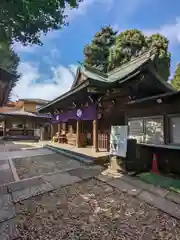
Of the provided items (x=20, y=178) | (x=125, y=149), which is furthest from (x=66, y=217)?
(x=125, y=149)

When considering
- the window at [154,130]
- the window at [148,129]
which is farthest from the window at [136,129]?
the window at [154,130]

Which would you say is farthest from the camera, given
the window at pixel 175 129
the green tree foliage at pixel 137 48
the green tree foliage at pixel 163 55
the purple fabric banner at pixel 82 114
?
the green tree foliage at pixel 137 48

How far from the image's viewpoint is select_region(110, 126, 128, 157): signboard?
5.79 meters

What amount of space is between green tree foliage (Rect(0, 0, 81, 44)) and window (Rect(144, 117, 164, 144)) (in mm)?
6392

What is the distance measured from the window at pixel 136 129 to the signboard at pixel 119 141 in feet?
3.33

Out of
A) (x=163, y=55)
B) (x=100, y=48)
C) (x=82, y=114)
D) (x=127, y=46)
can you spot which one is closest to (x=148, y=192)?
(x=82, y=114)

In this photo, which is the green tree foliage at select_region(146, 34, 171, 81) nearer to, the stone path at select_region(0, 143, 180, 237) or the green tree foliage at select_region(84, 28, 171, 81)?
the green tree foliage at select_region(84, 28, 171, 81)

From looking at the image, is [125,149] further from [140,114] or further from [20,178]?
[20,178]

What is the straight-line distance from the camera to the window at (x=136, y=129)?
21.7ft

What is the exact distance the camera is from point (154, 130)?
241 inches

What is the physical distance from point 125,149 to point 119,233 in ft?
10.9

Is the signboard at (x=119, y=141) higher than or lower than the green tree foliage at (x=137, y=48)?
lower

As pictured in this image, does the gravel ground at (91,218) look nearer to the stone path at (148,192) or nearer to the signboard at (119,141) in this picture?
the stone path at (148,192)

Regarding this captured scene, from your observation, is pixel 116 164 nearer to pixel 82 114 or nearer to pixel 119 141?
pixel 119 141
